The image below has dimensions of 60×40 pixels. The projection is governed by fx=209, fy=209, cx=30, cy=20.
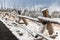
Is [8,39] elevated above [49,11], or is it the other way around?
[49,11]

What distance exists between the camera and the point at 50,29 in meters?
7.83

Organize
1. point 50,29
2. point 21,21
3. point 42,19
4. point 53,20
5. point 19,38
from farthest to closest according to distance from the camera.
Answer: point 21,21 < point 19,38 < point 50,29 < point 42,19 < point 53,20

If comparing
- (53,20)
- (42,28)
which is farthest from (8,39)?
(53,20)

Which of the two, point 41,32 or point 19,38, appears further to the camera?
point 19,38

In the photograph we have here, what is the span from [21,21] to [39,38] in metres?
6.76

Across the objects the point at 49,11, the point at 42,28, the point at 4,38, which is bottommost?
the point at 4,38

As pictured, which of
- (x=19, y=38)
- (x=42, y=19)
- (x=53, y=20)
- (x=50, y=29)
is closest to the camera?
(x=53, y=20)

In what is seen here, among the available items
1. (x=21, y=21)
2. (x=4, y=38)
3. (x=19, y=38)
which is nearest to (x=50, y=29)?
(x=19, y=38)

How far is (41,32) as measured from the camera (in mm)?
7316

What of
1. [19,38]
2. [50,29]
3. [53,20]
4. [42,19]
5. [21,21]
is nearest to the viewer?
[53,20]

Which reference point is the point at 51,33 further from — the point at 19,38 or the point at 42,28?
the point at 19,38

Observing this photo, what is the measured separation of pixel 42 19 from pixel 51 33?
107 cm

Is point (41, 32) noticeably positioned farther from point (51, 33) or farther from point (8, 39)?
point (8, 39)

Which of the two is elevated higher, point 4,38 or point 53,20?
point 53,20
